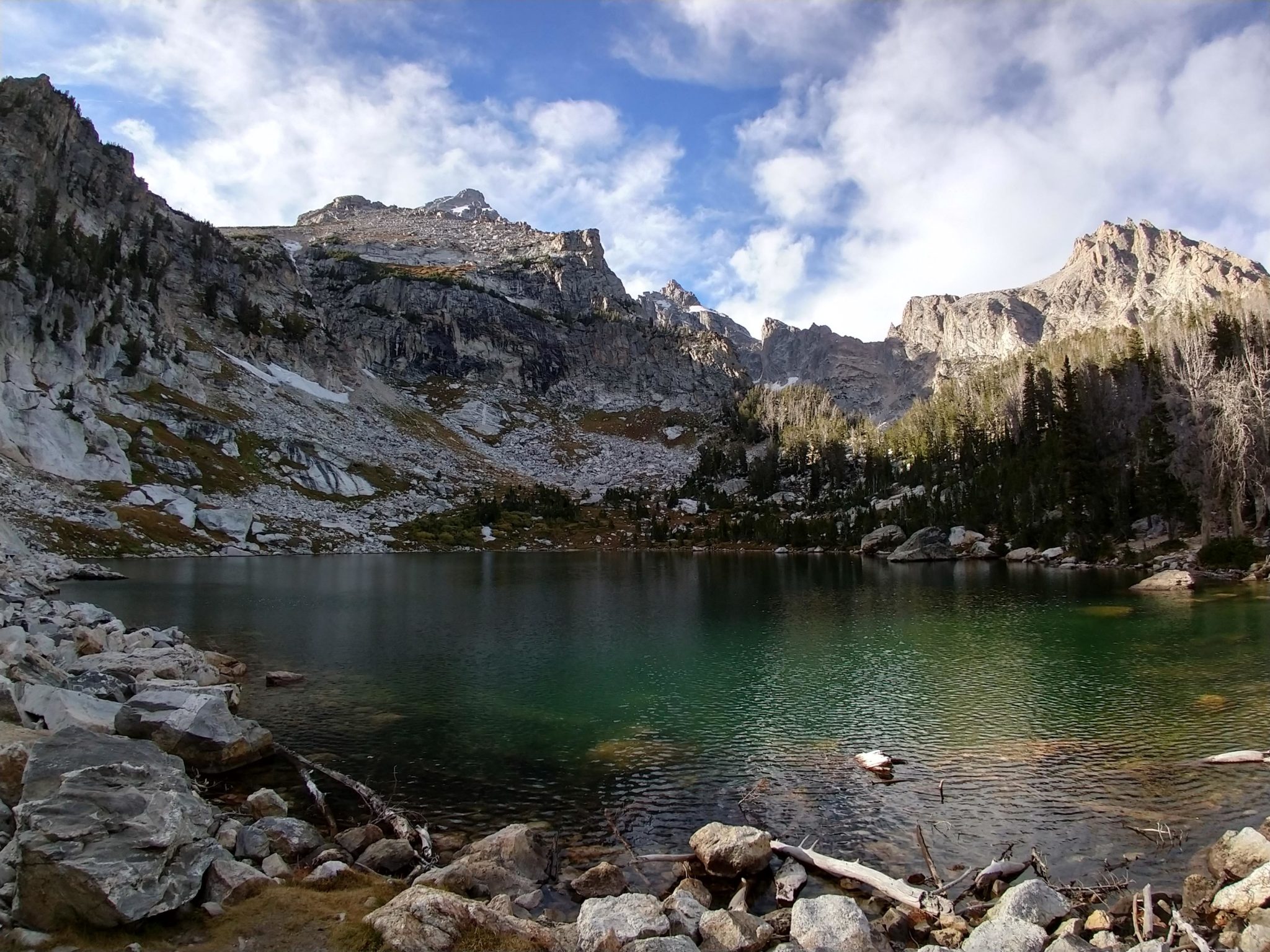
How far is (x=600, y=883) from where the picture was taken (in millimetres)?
14852

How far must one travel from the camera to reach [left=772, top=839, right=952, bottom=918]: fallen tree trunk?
13.6m

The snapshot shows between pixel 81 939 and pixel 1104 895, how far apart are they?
57.0ft

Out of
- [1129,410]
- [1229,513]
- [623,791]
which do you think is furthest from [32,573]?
[1129,410]

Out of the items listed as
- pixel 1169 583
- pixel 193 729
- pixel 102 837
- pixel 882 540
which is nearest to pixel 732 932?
pixel 102 837

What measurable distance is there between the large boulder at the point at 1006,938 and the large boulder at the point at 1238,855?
5.51 m

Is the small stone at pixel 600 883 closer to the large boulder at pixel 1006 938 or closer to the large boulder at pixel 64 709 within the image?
the large boulder at pixel 1006 938

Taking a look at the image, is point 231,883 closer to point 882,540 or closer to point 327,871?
point 327,871

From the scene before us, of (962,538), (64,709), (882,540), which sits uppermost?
(962,538)

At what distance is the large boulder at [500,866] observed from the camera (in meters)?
13.6

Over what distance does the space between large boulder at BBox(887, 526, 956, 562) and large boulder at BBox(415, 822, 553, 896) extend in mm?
96816

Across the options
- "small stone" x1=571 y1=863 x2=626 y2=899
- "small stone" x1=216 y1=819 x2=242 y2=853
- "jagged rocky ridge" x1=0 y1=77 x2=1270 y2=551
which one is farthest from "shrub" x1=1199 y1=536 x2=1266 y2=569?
"jagged rocky ridge" x1=0 y1=77 x2=1270 y2=551

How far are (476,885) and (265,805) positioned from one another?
728 centimetres

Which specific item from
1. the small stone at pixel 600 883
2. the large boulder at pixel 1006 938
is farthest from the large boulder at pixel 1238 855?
the small stone at pixel 600 883

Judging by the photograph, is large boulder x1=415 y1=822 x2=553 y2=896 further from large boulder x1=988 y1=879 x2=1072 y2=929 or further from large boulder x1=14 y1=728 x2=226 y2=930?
large boulder x1=988 y1=879 x2=1072 y2=929
